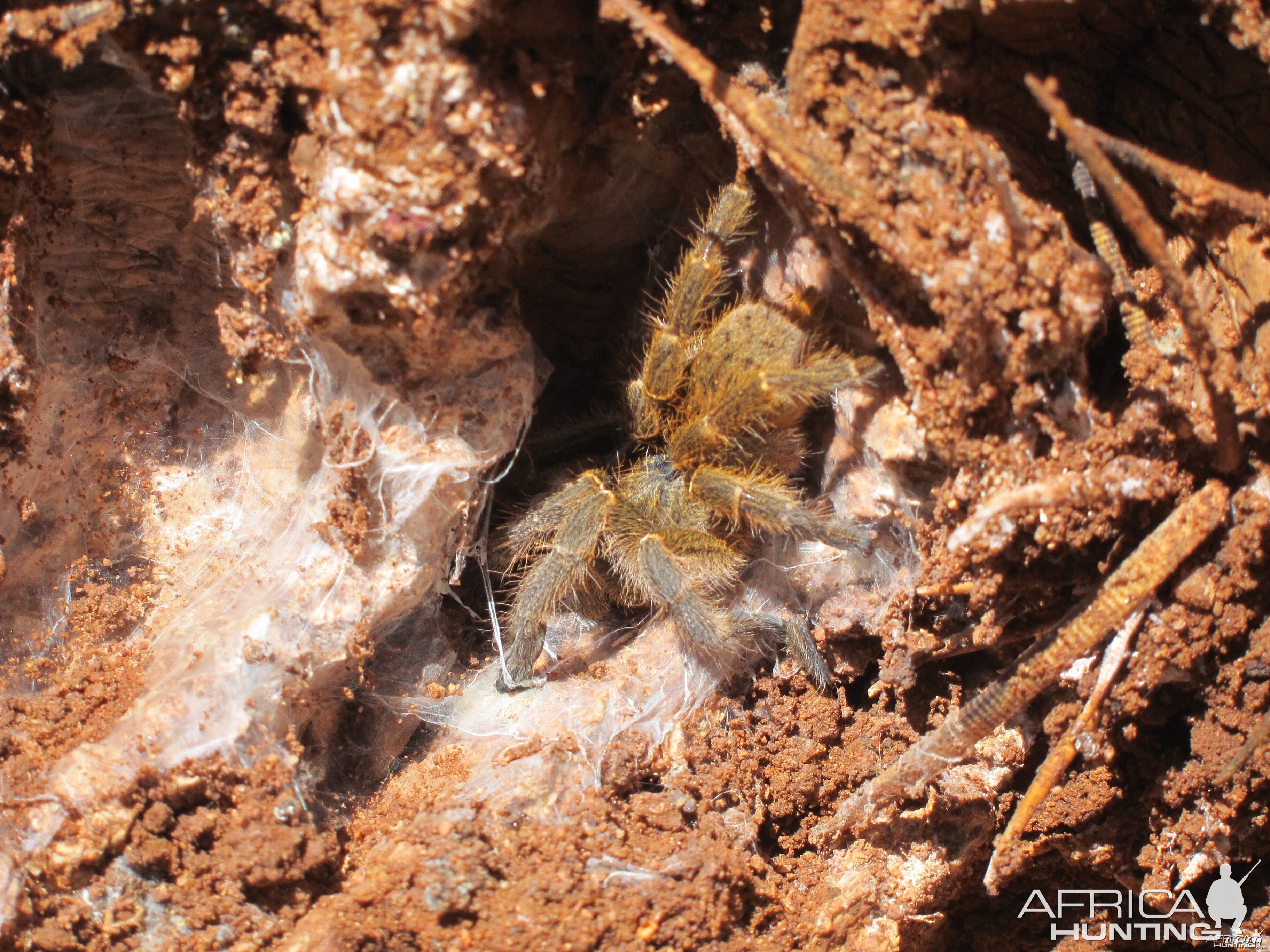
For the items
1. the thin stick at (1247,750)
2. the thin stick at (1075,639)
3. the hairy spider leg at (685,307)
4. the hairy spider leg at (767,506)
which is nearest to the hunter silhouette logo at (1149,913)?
the thin stick at (1247,750)

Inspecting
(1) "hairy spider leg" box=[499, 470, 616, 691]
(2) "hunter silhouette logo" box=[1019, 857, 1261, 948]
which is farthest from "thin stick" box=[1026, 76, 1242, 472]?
(1) "hairy spider leg" box=[499, 470, 616, 691]

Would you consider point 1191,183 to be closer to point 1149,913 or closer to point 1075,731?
point 1075,731

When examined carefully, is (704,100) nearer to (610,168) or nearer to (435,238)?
(610,168)

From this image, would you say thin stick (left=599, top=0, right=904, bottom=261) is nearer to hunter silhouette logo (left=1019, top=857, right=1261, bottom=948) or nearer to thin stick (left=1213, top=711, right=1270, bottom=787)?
thin stick (left=1213, top=711, right=1270, bottom=787)

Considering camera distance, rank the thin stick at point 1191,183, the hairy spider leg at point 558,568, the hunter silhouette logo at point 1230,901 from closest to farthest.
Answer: the thin stick at point 1191,183, the hunter silhouette logo at point 1230,901, the hairy spider leg at point 558,568

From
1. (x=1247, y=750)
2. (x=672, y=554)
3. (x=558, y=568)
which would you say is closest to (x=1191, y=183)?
(x=1247, y=750)

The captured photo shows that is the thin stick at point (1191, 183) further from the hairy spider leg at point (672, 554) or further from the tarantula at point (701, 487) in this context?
the hairy spider leg at point (672, 554)

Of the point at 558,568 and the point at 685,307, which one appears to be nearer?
the point at 685,307
